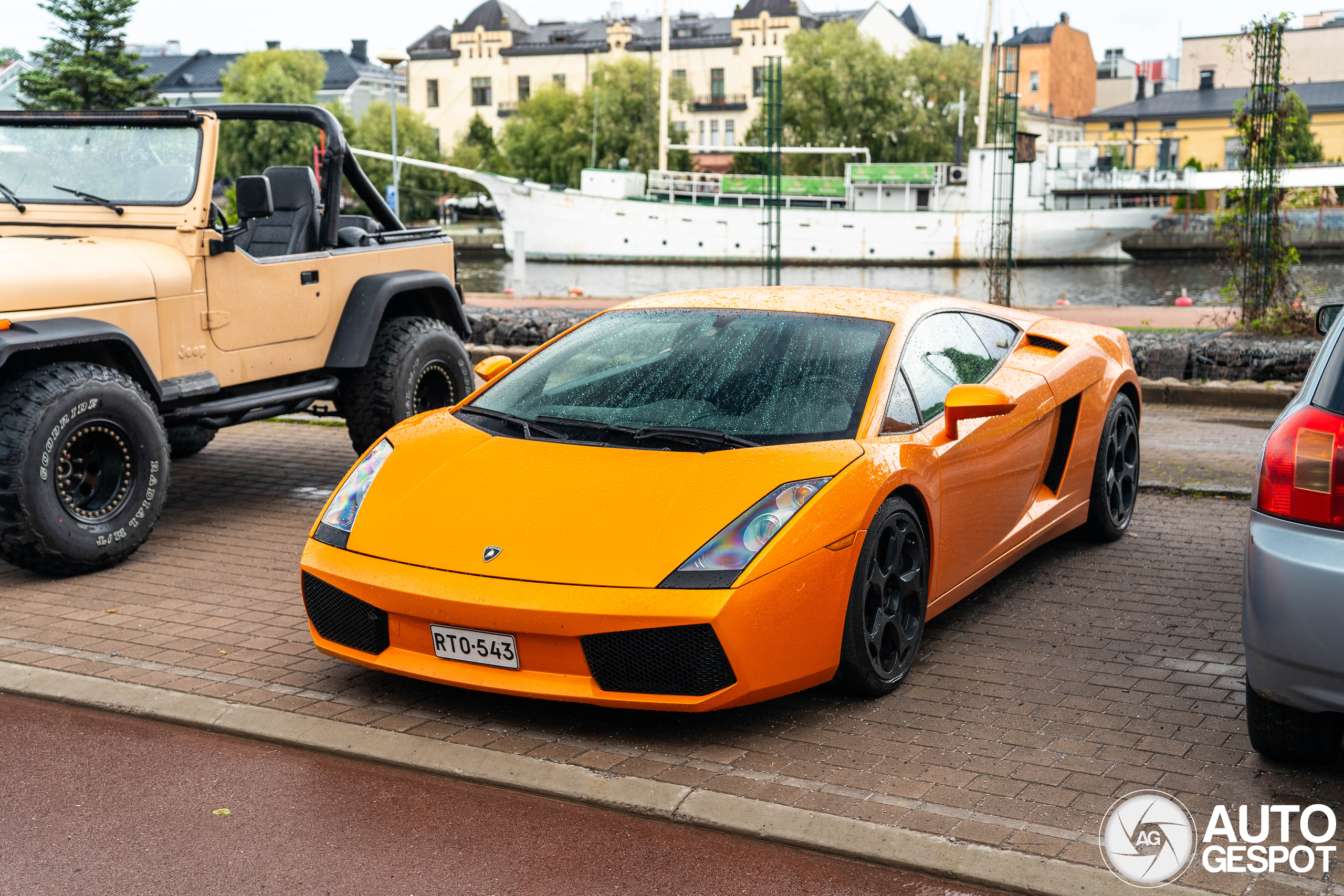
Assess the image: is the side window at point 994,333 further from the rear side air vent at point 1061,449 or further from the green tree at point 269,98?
the green tree at point 269,98

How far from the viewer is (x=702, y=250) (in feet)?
197

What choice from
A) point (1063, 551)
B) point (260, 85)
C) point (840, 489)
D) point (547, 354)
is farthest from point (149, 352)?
point (260, 85)

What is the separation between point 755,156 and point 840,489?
76986 mm

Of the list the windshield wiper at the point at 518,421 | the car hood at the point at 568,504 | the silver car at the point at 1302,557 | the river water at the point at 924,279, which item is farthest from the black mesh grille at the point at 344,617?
the river water at the point at 924,279

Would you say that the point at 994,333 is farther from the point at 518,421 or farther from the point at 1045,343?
the point at 518,421

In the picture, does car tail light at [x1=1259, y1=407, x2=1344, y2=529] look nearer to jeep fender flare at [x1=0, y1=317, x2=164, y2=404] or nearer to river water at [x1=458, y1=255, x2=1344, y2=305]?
jeep fender flare at [x1=0, y1=317, x2=164, y2=404]

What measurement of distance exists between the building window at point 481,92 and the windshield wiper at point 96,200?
94.3 m

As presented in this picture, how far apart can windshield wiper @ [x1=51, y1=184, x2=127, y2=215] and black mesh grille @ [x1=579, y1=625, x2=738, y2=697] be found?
459cm

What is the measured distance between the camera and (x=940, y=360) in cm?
521

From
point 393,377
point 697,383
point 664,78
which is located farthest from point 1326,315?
point 664,78

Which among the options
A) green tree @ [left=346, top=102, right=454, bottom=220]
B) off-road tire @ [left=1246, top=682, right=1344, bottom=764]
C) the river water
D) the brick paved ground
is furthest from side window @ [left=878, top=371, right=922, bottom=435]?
green tree @ [left=346, top=102, right=454, bottom=220]

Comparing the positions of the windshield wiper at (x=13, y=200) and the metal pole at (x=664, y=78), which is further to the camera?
the metal pole at (x=664, y=78)

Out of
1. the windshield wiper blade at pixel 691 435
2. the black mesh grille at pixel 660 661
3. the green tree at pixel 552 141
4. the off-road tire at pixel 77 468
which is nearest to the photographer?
the black mesh grille at pixel 660 661

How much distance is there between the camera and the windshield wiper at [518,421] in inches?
186
